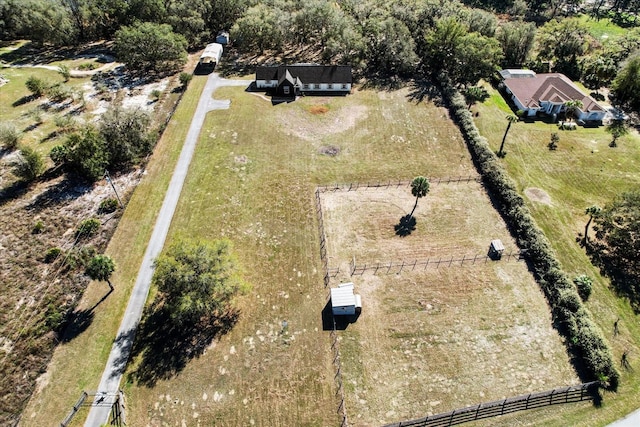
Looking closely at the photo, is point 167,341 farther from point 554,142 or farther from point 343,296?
point 554,142

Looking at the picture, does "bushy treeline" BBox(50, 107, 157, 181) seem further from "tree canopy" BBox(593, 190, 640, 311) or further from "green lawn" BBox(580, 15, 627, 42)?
"green lawn" BBox(580, 15, 627, 42)

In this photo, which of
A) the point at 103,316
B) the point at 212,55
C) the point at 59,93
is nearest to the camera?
the point at 103,316

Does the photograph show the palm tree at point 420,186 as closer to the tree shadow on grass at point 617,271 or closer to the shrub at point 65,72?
the tree shadow on grass at point 617,271

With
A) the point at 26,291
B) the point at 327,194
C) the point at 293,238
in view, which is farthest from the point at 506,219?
the point at 26,291

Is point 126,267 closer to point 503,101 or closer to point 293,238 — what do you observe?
point 293,238

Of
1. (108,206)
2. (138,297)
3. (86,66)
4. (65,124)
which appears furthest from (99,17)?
(138,297)

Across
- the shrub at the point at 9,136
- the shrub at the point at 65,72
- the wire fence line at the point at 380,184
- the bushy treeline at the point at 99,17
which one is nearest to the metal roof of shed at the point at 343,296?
the wire fence line at the point at 380,184
